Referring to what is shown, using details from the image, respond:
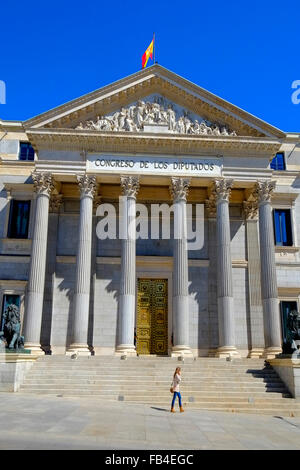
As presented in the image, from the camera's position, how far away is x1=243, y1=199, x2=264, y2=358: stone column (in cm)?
3106

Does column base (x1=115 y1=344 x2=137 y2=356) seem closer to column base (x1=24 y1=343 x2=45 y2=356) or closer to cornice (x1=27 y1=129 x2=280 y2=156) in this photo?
column base (x1=24 y1=343 x2=45 y2=356)

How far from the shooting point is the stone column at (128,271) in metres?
26.9

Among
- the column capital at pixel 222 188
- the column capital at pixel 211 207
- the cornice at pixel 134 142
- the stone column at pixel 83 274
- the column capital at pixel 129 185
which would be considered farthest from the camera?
the column capital at pixel 211 207

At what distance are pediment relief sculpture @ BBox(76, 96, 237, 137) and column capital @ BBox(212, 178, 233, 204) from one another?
3195mm

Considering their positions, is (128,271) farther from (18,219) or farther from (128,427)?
(128,427)

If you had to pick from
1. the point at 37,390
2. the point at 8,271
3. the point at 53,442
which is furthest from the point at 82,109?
the point at 53,442

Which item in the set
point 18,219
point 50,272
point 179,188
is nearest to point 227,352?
point 179,188

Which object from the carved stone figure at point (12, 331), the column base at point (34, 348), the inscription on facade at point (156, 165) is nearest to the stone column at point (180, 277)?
the inscription on facade at point (156, 165)

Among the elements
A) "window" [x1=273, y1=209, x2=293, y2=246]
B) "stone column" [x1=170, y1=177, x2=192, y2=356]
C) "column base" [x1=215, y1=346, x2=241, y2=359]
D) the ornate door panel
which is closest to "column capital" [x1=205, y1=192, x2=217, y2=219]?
"stone column" [x1=170, y1=177, x2=192, y2=356]

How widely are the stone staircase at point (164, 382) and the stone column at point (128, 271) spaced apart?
1985mm

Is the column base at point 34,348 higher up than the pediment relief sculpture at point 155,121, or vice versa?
the pediment relief sculpture at point 155,121

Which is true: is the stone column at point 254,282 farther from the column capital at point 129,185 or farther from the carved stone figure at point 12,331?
the carved stone figure at point 12,331

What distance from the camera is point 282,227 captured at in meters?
34.4
